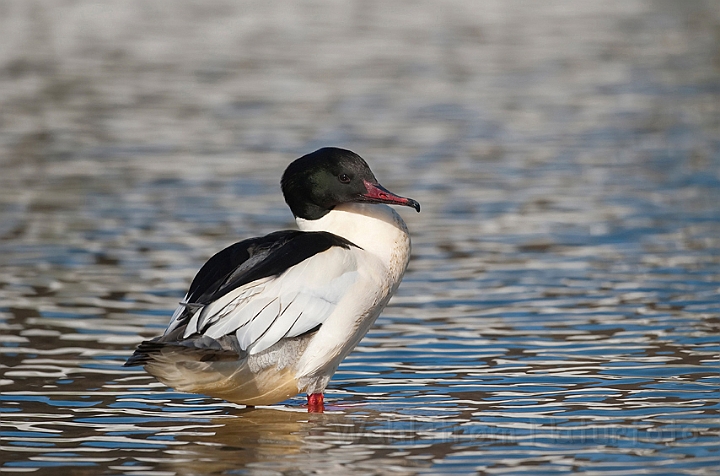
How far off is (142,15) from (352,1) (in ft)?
23.6

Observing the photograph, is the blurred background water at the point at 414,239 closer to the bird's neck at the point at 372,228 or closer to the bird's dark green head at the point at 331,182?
the bird's neck at the point at 372,228

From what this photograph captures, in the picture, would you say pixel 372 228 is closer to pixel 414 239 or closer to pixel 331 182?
pixel 331 182

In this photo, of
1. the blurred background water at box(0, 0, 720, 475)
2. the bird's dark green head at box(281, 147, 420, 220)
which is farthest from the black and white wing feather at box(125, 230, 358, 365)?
the blurred background water at box(0, 0, 720, 475)

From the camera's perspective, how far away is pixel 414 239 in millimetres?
11719

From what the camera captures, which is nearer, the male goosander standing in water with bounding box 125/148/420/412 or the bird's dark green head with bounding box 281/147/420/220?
the male goosander standing in water with bounding box 125/148/420/412

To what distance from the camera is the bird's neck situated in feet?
22.9

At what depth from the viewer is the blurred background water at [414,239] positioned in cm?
633

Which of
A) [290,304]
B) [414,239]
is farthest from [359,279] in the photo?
[414,239]

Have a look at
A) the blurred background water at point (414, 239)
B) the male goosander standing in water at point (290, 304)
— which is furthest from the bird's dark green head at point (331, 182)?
the blurred background water at point (414, 239)

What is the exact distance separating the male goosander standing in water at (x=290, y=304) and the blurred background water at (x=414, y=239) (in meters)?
0.30

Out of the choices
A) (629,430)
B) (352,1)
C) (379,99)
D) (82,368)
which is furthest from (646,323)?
(352,1)

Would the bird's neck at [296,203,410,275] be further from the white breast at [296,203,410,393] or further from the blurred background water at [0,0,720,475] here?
the blurred background water at [0,0,720,475]

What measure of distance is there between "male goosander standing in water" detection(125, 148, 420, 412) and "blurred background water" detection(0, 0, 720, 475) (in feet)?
0.98

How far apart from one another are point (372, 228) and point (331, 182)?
36 cm
